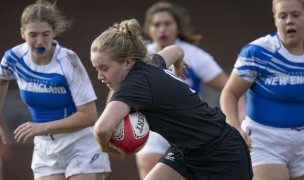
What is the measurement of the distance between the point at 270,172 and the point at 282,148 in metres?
0.20

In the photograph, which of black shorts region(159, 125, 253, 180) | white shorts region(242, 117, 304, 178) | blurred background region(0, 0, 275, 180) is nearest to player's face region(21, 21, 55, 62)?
black shorts region(159, 125, 253, 180)

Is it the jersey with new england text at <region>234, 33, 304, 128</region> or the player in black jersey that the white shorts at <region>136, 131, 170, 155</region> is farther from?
the player in black jersey

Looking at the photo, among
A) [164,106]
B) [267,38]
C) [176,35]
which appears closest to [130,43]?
[164,106]

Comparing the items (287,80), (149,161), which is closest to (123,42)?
(287,80)

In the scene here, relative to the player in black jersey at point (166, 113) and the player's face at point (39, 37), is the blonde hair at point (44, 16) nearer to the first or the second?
the player's face at point (39, 37)

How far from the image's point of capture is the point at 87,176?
22.9 feet

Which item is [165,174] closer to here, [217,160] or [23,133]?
[217,160]

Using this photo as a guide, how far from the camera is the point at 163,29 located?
7.94 metres

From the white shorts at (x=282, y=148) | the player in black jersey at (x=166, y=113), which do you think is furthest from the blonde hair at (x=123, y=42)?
the white shorts at (x=282, y=148)

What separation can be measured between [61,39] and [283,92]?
15.1ft

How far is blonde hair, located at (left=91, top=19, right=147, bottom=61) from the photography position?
5.61 metres

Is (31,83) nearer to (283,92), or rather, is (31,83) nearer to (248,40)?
(283,92)

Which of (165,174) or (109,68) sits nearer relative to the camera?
(109,68)

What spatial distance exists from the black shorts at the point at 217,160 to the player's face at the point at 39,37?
1440mm
